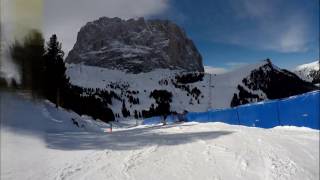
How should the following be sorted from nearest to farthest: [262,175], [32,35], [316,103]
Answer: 1. [32,35]
2. [262,175]
3. [316,103]

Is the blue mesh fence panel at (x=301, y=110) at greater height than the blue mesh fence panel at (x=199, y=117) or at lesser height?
greater

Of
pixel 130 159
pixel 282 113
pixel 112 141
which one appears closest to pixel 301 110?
pixel 282 113

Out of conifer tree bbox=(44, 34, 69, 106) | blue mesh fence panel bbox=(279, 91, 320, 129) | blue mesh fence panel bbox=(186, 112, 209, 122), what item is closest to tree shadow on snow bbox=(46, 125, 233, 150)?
conifer tree bbox=(44, 34, 69, 106)

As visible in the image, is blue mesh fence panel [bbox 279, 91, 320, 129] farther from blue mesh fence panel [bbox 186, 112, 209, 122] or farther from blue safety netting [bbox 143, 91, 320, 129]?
blue mesh fence panel [bbox 186, 112, 209, 122]

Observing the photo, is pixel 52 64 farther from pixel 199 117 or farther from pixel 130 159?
pixel 199 117

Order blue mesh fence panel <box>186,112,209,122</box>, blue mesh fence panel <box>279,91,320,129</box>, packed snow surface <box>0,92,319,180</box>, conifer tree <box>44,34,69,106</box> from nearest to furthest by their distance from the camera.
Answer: packed snow surface <box>0,92,319,180</box> → conifer tree <box>44,34,69,106</box> → blue mesh fence panel <box>279,91,320,129</box> → blue mesh fence panel <box>186,112,209,122</box>

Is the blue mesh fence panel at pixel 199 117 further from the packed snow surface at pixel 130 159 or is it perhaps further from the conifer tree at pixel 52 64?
the packed snow surface at pixel 130 159

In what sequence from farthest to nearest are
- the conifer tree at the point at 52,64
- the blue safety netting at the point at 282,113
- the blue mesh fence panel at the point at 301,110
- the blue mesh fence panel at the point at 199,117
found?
the blue mesh fence panel at the point at 199,117 → the blue safety netting at the point at 282,113 → the blue mesh fence panel at the point at 301,110 → the conifer tree at the point at 52,64

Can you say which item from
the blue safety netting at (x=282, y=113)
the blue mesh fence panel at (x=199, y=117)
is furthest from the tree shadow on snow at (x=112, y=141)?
the blue mesh fence panel at (x=199, y=117)

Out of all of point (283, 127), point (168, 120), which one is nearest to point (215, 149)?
point (283, 127)

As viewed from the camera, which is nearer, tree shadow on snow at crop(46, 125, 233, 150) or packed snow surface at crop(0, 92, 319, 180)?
packed snow surface at crop(0, 92, 319, 180)

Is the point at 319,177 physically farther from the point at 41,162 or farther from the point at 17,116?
the point at 17,116

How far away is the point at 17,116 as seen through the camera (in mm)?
11188

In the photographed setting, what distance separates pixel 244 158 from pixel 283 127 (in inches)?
517
